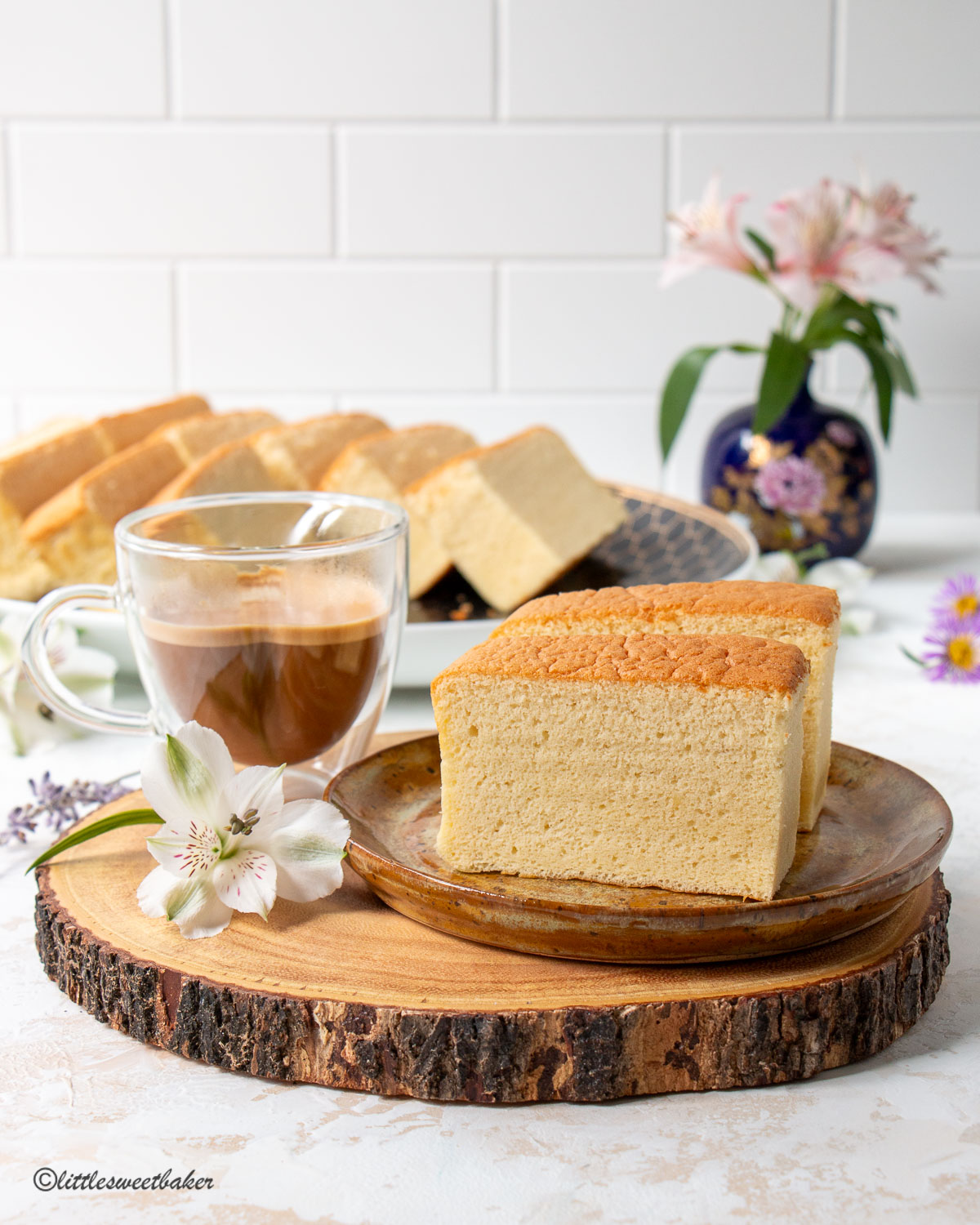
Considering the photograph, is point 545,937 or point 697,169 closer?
point 545,937

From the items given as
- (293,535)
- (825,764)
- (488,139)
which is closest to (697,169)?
(488,139)

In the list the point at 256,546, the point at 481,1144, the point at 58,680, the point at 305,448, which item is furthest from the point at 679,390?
the point at 481,1144

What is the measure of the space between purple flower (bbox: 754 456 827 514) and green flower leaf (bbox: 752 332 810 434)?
61 millimetres

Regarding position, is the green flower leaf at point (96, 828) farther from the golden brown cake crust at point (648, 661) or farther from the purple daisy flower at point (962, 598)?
Answer: the purple daisy flower at point (962, 598)

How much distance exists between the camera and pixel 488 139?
6.66ft

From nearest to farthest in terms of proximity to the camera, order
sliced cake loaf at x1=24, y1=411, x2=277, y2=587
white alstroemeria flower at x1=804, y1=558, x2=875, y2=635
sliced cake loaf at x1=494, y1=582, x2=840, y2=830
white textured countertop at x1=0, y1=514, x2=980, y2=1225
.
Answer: white textured countertop at x1=0, y1=514, x2=980, y2=1225
sliced cake loaf at x1=494, y1=582, x2=840, y2=830
sliced cake loaf at x1=24, y1=411, x2=277, y2=587
white alstroemeria flower at x1=804, y1=558, x2=875, y2=635

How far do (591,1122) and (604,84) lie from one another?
1.76 m

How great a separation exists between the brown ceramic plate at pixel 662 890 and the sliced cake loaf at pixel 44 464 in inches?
25.1

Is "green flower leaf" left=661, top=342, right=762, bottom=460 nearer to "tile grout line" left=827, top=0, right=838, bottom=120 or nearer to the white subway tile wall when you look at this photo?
the white subway tile wall

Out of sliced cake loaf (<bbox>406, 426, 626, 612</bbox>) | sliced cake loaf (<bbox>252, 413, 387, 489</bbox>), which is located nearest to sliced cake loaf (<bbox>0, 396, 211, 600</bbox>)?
sliced cake loaf (<bbox>252, 413, 387, 489</bbox>)

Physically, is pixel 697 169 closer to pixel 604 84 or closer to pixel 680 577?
pixel 604 84

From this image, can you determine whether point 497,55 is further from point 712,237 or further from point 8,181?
point 8,181

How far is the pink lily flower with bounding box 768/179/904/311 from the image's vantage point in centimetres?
159

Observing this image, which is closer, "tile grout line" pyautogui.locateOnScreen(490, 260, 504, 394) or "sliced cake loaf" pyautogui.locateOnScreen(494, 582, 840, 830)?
"sliced cake loaf" pyautogui.locateOnScreen(494, 582, 840, 830)
